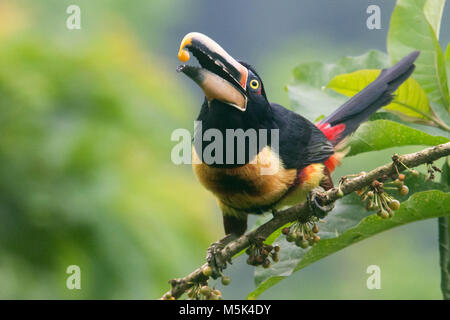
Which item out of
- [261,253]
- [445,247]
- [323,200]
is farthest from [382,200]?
[261,253]

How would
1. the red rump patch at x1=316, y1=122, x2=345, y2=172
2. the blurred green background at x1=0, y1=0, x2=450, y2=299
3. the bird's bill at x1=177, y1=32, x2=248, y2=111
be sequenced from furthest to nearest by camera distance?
the blurred green background at x1=0, y1=0, x2=450, y2=299 → the red rump patch at x1=316, y1=122, x2=345, y2=172 → the bird's bill at x1=177, y1=32, x2=248, y2=111

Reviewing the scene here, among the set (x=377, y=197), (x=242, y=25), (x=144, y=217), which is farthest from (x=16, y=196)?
(x=242, y=25)

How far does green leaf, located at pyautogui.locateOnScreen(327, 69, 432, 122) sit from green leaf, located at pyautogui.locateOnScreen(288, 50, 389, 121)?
0.19 m

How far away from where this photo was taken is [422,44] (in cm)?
200

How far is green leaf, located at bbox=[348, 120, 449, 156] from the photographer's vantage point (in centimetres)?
175

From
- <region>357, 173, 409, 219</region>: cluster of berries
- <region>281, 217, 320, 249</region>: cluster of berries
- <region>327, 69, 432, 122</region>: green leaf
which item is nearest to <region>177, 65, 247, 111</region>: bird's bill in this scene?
<region>327, 69, 432, 122</region>: green leaf

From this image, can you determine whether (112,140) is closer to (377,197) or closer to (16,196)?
(16,196)

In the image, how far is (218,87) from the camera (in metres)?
1.86

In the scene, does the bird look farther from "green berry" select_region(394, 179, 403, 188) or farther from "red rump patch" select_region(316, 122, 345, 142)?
"green berry" select_region(394, 179, 403, 188)

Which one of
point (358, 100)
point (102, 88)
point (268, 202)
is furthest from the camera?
point (102, 88)

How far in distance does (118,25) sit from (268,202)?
570cm

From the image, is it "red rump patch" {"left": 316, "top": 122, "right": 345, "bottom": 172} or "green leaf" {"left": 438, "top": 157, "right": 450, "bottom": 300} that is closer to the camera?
"green leaf" {"left": 438, "top": 157, "right": 450, "bottom": 300}

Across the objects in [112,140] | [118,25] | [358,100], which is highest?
[118,25]

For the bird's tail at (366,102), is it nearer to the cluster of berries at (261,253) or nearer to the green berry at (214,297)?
the cluster of berries at (261,253)
